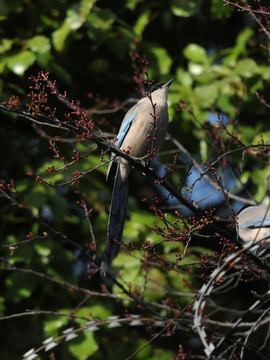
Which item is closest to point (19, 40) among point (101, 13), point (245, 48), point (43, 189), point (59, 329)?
point (101, 13)

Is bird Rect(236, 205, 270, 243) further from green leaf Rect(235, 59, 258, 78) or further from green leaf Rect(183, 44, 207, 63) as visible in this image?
green leaf Rect(183, 44, 207, 63)

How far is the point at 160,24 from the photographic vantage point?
207 inches

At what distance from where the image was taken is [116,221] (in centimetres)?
354

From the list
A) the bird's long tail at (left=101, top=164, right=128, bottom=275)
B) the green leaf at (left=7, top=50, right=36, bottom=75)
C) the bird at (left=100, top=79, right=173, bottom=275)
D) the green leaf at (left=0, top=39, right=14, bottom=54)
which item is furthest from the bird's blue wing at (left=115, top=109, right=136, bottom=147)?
the green leaf at (left=0, top=39, right=14, bottom=54)

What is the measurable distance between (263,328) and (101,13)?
9.49 ft

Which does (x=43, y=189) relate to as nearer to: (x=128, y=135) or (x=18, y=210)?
(x=18, y=210)

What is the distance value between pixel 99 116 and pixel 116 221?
1.61m

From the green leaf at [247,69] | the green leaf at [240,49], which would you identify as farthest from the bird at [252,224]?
the green leaf at [240,49]

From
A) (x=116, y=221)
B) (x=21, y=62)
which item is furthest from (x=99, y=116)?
(x=116, y=221)

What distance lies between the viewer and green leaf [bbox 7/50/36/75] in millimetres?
4242

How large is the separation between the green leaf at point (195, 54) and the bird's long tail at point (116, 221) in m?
1.30

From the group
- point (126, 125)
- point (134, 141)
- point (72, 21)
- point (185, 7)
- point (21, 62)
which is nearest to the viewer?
point (134, 141)

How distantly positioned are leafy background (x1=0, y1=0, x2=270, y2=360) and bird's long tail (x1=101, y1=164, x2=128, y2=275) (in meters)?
0.44

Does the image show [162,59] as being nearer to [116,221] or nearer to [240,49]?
[240,49]
